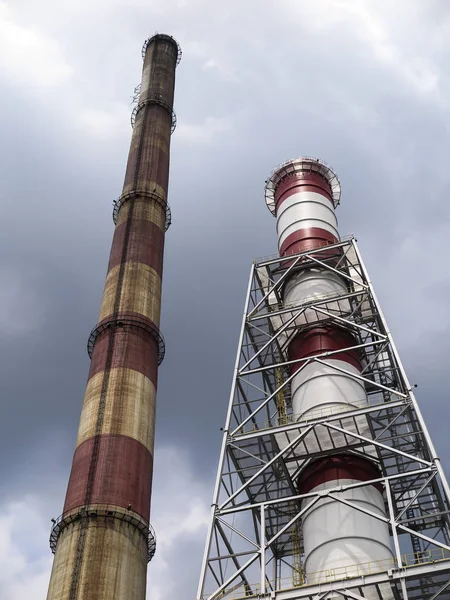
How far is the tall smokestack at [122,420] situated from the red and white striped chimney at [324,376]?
9109mm

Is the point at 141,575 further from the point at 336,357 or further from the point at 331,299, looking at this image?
the point at 331,299

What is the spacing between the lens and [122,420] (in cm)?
3547

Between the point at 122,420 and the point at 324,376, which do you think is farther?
the point at 122,420

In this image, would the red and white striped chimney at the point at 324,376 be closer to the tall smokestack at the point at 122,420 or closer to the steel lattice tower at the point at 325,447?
the steel lattice tower at the point at 325,447

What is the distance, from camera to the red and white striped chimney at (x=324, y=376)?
24203 mm

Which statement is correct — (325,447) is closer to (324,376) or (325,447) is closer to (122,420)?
(324,376)

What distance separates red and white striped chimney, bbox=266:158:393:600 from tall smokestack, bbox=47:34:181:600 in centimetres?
911

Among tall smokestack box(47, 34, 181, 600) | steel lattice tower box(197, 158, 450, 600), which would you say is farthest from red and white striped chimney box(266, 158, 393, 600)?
tall smokestack box(47, 34, 181, 600)

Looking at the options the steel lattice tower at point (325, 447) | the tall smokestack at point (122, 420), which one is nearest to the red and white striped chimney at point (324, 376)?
the steel lattice tower at point (325, 447)

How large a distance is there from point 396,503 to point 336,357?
671 centimetres

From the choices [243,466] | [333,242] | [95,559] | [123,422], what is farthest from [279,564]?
[333,242]

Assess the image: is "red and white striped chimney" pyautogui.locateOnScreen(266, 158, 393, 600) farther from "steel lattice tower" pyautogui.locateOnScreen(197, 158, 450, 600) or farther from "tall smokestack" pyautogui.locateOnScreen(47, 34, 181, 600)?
"tall smokestack" pyautogui.locateOnScreen(47, 34, 181, 600)

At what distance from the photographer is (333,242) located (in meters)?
36.8

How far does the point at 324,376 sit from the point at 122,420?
1172cm
